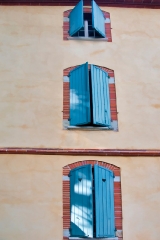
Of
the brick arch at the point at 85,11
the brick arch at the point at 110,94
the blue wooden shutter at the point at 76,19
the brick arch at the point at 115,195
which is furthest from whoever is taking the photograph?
the brick arch at the point at 85,11

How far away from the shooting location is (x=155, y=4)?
12.1m

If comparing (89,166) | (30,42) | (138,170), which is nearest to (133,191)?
(138,170)

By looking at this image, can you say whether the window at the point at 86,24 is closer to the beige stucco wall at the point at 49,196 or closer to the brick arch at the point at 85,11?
the brick arch at the point at 85,11

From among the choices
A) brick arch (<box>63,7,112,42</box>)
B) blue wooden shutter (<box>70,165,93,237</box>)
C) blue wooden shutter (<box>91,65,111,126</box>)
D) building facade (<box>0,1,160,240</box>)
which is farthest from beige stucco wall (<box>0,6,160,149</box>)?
blue wooden shutter (<box>70,165,93,237</box>)

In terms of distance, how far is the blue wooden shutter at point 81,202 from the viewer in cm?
852

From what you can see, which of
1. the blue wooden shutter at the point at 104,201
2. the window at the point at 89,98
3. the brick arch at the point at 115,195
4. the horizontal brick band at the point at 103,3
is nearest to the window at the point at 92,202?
the blue wooden shutter at the point at 104,201

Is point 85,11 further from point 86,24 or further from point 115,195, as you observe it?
point 115,195

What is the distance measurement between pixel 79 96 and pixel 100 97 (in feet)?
1.93

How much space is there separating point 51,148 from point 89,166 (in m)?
1.14

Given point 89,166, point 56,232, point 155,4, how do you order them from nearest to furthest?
point 56,232, point 89,166, point 155,4

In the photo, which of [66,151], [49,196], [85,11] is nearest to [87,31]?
[85,11]

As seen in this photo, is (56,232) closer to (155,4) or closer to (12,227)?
(12,227)

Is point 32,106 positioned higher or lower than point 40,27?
lower

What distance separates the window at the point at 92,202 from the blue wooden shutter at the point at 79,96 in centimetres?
138
